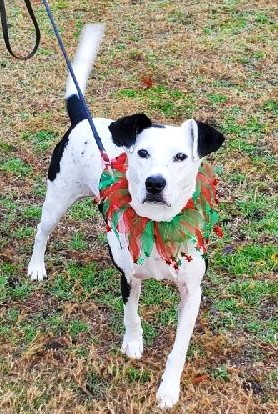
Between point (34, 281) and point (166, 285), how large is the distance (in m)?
0.77

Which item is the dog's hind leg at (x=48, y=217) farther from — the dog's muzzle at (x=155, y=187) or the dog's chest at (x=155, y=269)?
the dog's muzzle at (x=155, y=187)

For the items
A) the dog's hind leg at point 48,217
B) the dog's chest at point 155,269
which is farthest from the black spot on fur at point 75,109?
the dog's chest at point 155,269

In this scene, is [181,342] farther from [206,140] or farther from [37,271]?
[37,271]

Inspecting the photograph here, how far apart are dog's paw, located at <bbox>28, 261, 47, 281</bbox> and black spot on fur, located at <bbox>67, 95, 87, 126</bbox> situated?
858 mm

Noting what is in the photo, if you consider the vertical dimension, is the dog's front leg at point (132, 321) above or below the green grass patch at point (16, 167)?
above

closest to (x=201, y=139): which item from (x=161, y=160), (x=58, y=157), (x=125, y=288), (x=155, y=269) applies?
(x=161, y=160)

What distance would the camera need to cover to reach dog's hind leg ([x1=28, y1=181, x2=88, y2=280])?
4230mm

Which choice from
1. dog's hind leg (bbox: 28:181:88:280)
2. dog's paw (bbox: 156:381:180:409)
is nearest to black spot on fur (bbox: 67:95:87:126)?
dog's hind leg (bbox: 28:181:88:280)

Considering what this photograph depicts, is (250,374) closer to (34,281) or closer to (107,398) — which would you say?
(107,398)

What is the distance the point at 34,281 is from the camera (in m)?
4.47

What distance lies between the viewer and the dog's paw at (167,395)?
356 centimetres

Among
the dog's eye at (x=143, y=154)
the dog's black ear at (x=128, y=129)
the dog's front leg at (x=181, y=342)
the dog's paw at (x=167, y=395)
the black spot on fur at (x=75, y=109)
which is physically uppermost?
the dog's black ear at (x=128, y=129)

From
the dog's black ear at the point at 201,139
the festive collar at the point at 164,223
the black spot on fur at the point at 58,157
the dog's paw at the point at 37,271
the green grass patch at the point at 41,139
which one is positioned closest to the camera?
the dog's black ear at the point at 201,139

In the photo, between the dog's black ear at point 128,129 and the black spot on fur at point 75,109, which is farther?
the black spot on fur at point 75,109
